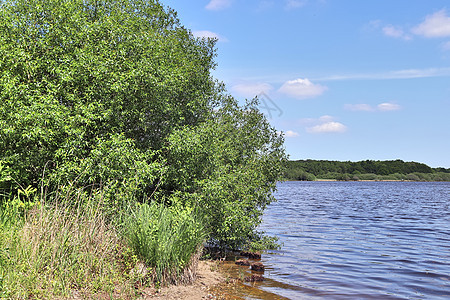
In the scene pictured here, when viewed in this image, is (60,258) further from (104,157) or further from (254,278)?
(254,278)

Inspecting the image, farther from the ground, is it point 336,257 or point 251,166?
point 251,166

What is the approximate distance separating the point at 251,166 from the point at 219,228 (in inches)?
184

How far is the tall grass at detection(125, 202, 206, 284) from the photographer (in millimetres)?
9969

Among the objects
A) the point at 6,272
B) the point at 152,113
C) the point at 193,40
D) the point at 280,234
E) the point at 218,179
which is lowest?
the point at 280,234

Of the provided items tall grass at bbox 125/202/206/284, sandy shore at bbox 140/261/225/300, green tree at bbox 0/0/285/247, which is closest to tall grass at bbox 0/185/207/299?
tall grass at bbox 125/202/206/284

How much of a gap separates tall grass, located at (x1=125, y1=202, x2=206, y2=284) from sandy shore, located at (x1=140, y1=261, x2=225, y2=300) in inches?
11.0

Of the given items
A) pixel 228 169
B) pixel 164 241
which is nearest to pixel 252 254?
pixel 228 169

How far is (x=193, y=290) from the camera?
1034 cm

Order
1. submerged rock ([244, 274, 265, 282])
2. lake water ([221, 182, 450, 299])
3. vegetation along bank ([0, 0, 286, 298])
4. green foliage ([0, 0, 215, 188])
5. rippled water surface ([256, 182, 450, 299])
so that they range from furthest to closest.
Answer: rippled water surface ([256, 182, 450, 299])
lake water ([221, 182, 450, 299])
submerged rock ([244, 274, 265, 282])
green foliage ([0, 0, 215, 188])
vegetation along bank ([0, 0, 286, 298])

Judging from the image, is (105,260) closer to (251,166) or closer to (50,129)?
(50,129)

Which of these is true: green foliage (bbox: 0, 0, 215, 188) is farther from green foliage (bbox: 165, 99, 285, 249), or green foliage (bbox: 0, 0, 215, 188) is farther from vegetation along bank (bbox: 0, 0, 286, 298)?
green foliage (bbox: 165, 99, 285, 249)

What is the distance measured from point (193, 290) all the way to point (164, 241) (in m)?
1.63

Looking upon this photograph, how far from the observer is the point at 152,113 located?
578 inches

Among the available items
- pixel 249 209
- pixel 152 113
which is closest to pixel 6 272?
pixel 152 113
